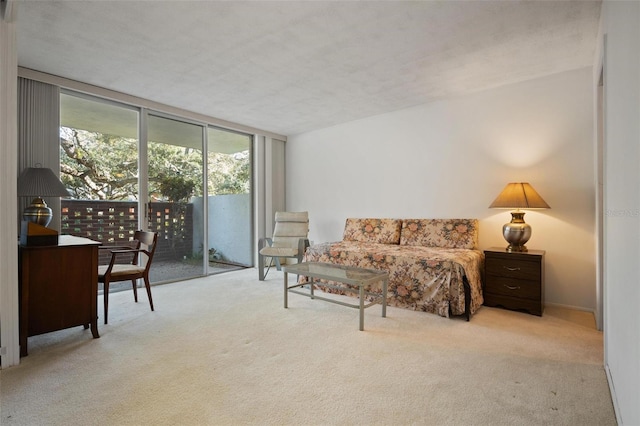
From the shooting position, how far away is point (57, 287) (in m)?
2.37

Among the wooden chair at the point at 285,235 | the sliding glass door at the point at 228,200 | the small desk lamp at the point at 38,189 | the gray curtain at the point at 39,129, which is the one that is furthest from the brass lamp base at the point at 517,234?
the gray curtain at the point at 39,129

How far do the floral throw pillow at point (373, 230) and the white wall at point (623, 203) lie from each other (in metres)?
2.55

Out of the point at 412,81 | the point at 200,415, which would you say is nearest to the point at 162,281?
the point at 200,415

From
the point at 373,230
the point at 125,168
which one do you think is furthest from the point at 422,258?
the point at 125,168

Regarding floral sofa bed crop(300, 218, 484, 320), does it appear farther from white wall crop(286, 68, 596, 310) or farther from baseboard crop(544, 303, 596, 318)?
baseboard crop(544, 303, 596, 318)

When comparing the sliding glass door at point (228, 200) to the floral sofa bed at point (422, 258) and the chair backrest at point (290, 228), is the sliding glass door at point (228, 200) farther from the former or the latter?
the floral sofa bed at point (422, 258)

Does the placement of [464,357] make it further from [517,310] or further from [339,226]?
[339,226]

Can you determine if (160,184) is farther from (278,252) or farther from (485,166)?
(485,166)

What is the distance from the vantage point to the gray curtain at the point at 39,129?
3193 mm

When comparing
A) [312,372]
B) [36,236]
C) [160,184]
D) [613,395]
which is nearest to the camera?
[613,395]

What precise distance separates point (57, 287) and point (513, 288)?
391 centimetres

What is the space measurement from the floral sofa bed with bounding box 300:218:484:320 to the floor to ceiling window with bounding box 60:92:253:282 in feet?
5.56

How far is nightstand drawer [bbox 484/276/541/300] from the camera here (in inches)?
120

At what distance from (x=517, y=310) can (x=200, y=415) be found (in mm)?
2981
